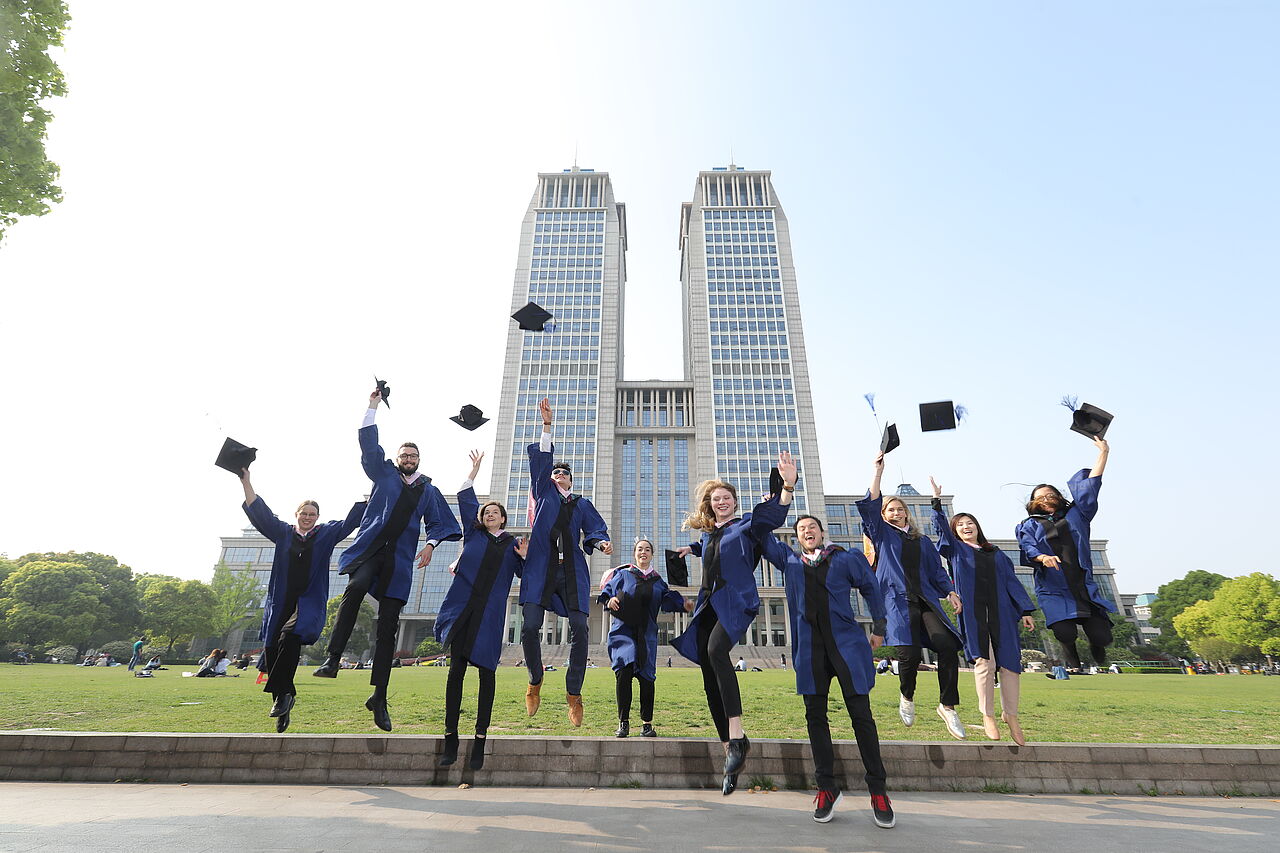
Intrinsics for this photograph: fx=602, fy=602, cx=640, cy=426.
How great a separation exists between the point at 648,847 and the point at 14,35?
13.5 m

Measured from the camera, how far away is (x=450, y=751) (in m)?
5.08

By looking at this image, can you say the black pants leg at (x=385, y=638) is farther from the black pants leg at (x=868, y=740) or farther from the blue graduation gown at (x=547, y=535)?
the black pants leg at (x=868, y=740)

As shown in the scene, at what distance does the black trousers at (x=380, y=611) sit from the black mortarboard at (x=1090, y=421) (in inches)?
293

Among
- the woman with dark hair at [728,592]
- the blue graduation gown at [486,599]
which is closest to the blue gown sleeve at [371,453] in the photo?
the blue graduation gown at [486,599]

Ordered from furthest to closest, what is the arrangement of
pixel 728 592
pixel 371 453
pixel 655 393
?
pixel 655 393
pixel 371 453
pixel 728 592

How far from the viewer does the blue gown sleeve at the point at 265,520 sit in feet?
20.3

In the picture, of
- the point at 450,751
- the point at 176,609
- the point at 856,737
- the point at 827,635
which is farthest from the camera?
the point at 176,609

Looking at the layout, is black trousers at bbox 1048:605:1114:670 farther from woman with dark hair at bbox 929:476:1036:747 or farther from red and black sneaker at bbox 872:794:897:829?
red and black sneaker at bbox 872:794:897:829

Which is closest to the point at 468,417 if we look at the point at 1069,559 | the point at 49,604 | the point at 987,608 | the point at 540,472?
the point at 540,472

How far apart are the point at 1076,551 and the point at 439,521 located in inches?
267

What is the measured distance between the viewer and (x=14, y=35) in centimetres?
885

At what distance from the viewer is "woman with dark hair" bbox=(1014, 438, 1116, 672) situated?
20.4 feet

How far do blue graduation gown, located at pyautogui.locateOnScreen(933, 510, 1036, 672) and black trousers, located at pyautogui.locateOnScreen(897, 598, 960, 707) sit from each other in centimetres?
29

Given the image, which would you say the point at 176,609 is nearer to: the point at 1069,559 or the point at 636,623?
the point at 636,623
